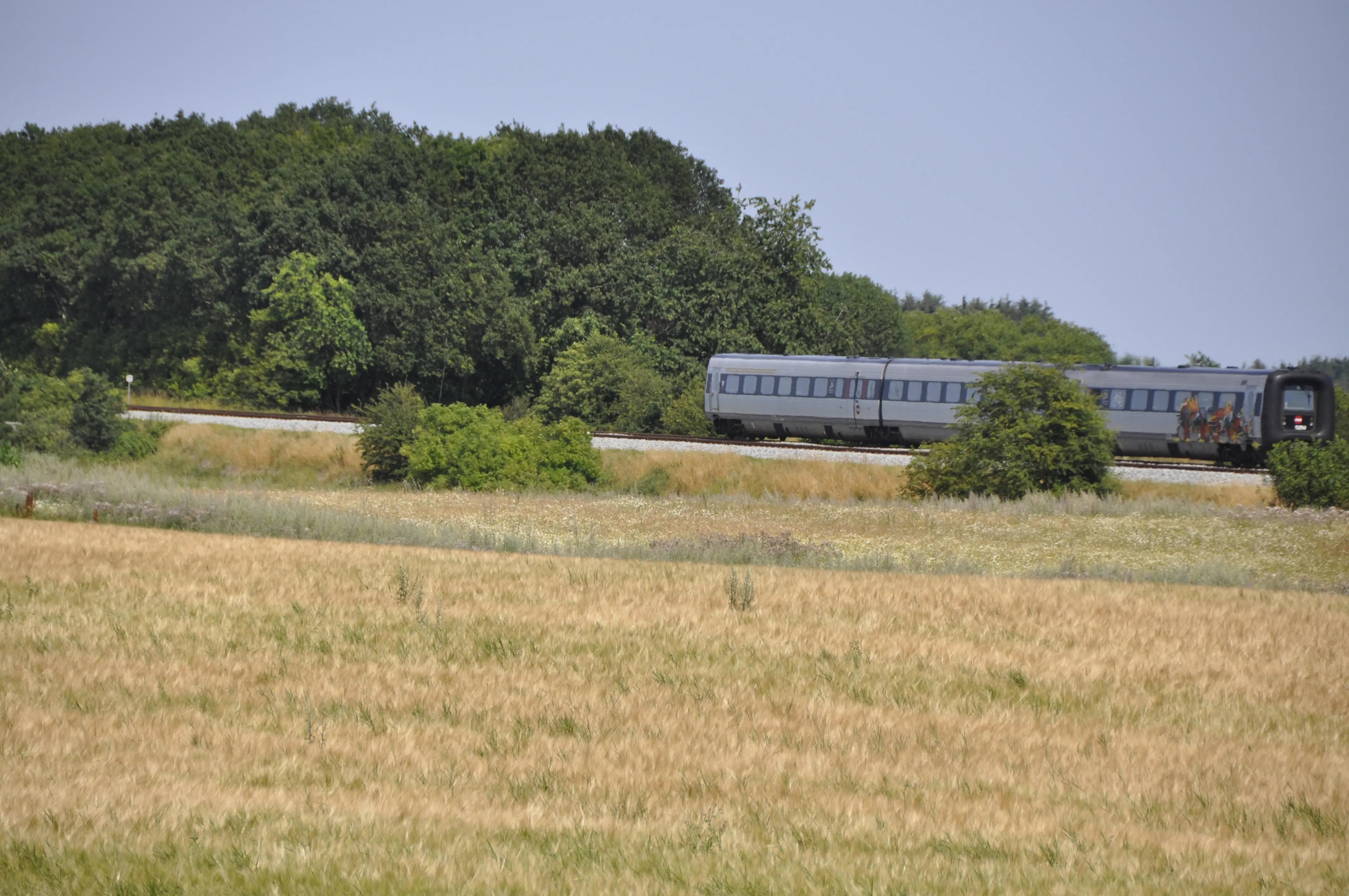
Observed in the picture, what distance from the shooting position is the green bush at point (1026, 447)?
3853 cm

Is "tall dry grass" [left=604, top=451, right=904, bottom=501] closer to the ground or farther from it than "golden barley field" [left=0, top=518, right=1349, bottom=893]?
farther from it

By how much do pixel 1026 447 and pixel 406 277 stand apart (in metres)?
36.8

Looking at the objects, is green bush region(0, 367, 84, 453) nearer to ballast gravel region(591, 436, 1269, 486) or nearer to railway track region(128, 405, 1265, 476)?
railway track region(128, 405, 1265, 476)

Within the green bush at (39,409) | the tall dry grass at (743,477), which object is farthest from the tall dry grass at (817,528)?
the green bush at (39,409)

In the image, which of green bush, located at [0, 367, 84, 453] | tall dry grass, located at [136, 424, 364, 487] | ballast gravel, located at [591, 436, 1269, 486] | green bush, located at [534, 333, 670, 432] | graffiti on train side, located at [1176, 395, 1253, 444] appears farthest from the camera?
green bush, located at [534, 333, 670, 432]

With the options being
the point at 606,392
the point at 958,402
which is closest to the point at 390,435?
the point at 606,392

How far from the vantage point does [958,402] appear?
4606cm

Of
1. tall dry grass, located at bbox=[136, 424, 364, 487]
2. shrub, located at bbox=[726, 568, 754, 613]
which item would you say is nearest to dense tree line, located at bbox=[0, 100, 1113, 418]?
tall dry grass, located at bbox=[136, 424, 364, 487]

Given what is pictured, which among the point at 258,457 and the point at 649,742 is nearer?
the point at 649,742

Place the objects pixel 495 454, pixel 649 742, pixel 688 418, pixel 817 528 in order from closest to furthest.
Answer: pixel 649 742 → pixel 817 528 → pixel 495 454 → pixel 688 418

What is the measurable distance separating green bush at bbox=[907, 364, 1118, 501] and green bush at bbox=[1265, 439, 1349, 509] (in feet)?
14.1

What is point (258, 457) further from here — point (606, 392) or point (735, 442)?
point (735, 442)

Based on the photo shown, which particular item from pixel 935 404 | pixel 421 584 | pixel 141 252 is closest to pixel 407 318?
pixel 141 252

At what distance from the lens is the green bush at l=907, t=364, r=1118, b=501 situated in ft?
126
